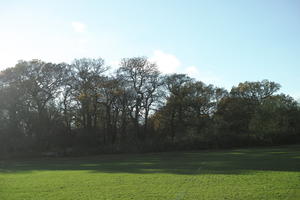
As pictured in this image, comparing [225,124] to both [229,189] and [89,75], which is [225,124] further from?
[229,189]

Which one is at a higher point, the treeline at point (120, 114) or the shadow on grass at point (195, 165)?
the treeline at point (120, 114)

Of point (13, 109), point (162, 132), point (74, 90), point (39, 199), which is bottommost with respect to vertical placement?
point (39, 199)

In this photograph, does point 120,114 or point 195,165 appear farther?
point 120,114

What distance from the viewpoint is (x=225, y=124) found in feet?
172

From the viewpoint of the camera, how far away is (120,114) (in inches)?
2275

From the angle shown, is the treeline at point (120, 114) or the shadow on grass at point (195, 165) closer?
the shadow on grass at point (195, 165)

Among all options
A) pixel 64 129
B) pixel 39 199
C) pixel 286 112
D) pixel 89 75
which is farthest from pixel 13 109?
pixel 286 112

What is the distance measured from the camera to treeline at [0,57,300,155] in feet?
152

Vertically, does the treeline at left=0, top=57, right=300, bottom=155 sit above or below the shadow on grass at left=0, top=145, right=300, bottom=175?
above

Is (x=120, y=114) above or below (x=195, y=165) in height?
above

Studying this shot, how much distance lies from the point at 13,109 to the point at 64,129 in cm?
914

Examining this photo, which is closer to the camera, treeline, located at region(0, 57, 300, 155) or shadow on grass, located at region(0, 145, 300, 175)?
shadow on grass, located at region(0, 145, 300, 175)

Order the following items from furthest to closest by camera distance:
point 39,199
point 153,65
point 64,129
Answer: point 153,65, point 64,129, point 39,199

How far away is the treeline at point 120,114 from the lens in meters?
46.4
